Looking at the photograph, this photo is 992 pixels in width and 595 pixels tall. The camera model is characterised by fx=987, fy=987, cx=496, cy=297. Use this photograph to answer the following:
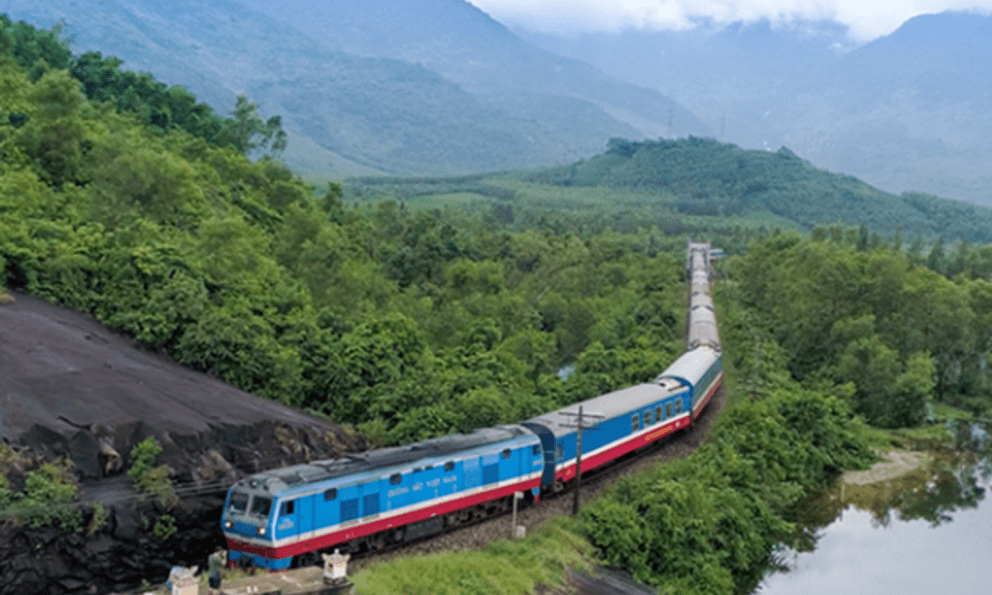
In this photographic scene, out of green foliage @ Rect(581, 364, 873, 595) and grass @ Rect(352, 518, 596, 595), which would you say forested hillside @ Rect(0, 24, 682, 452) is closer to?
green foliage @ Rect(581, 364, 873, 595)

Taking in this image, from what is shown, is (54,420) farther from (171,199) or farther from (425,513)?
(171,199)

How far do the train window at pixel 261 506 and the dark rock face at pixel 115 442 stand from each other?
3537 mm

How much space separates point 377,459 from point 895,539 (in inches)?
998

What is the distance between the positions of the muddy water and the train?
296 inches

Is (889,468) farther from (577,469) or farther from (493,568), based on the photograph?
(493,568)

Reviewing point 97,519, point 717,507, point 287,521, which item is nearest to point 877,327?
point 717,507

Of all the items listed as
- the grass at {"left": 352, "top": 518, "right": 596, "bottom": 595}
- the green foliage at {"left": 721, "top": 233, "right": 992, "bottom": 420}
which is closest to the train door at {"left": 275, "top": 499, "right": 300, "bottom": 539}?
the grass at {"left": 352, "top": 518, "right": 596, "bottom": 595}

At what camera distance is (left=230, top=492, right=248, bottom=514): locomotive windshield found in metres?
24.7

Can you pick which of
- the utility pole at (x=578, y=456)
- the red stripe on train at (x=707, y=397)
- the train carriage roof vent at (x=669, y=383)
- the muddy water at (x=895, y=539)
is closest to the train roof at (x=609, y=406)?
the train carriage roof vent at (x=669, y=383)

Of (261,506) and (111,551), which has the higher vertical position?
(261,506)

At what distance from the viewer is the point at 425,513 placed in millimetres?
28328

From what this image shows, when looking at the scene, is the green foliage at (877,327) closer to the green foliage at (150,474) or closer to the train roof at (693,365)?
the train roof at (693,365)

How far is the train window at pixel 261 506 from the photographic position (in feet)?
79.3

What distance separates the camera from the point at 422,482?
2816cm
